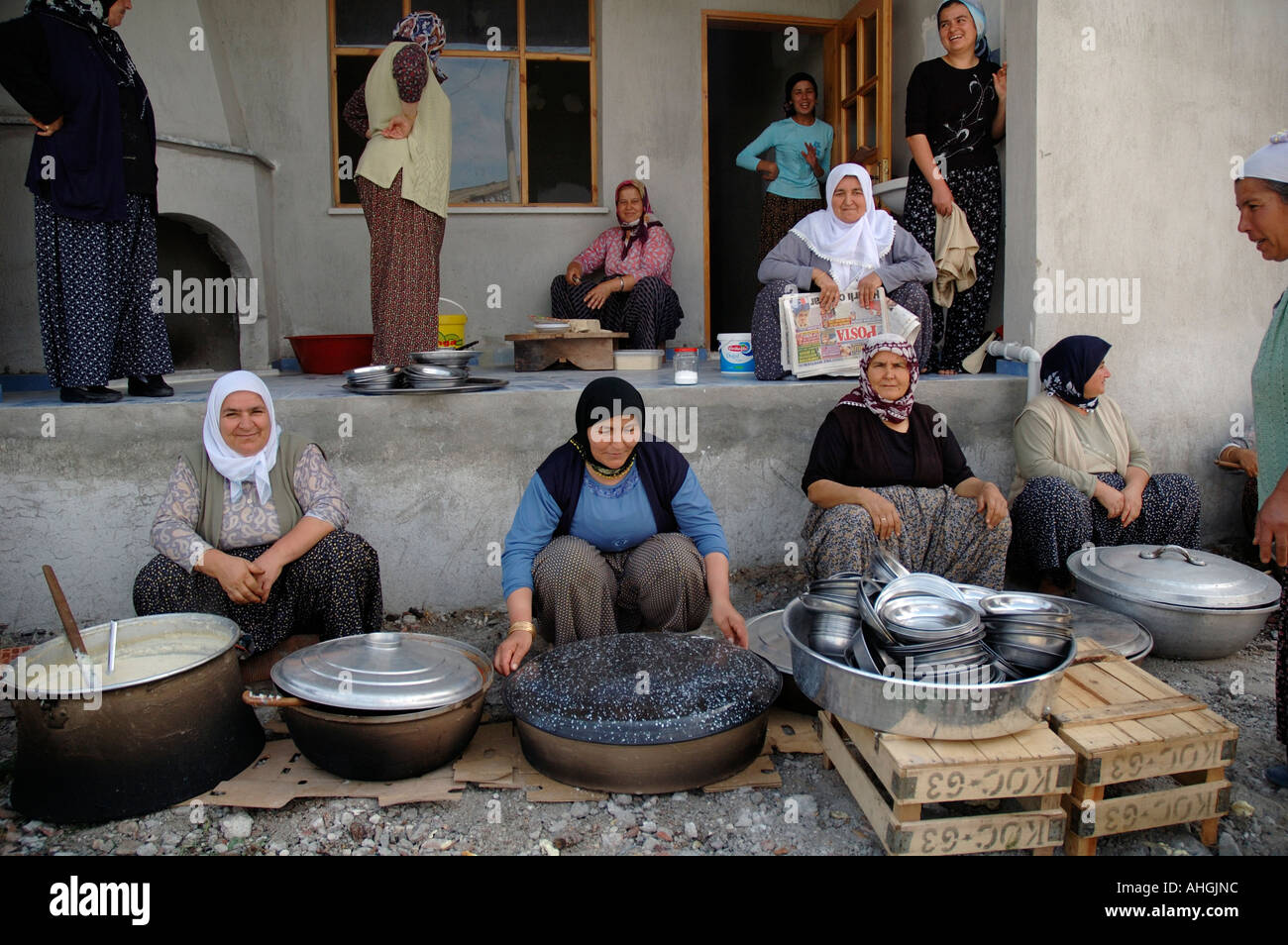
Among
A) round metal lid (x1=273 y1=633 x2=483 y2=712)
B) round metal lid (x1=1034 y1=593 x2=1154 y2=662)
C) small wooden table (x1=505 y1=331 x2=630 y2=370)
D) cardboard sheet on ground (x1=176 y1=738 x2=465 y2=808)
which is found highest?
small wooden table (x1=505 y1=331 x2=630 y2=370)

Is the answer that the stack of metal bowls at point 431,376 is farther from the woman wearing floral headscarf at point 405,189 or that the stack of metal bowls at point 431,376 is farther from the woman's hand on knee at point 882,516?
the woman's hand on knee at point 882,516

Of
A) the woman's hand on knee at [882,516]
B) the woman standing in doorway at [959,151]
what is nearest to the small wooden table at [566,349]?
the woman standing in doorway at [959,151]

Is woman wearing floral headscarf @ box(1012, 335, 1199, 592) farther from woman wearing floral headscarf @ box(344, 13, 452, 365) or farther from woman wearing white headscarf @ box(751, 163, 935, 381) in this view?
woman wearing floral headscarf @ box(344, 13, 452, 365)

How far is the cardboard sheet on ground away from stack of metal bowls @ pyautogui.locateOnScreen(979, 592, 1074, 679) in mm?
1453

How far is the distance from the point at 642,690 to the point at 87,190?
115 inches

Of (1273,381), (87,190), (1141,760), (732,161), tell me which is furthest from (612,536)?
(732,161)

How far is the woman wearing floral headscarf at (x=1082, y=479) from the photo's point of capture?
12.1 feet

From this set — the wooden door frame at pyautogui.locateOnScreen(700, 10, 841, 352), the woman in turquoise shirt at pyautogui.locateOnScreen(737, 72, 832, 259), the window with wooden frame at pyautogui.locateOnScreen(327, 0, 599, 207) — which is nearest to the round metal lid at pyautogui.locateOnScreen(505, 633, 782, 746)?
the woman in turquoise shirt at pyautogui.locateOnScreen(737, 72, 832, 259)

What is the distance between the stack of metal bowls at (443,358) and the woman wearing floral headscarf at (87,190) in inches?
41.4

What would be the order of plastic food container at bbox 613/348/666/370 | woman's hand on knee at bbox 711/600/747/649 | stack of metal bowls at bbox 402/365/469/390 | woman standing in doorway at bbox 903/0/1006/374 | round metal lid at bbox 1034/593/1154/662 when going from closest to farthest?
woman's hand on knee at bbox 711/600/747/649, round metal lid at bbox 1034/593/1154/662, stack of metal bowls at bbox 402/365/469/390, woman standing in doorway at bbox 903/0/1006/374, plastic food container at bbox 613/348/666/370

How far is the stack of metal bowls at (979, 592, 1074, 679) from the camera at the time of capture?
2297 mm

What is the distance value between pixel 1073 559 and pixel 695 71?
4.80 metres
